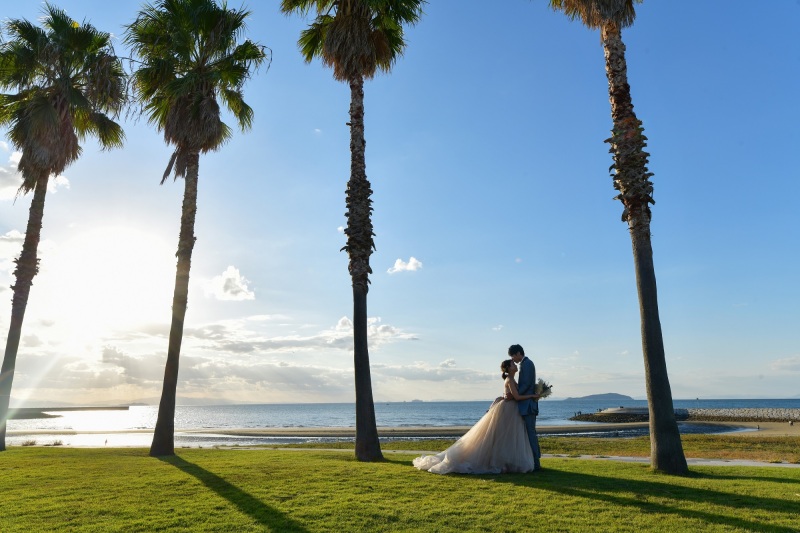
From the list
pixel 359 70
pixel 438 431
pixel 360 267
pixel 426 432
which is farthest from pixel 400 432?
pixel 359 70

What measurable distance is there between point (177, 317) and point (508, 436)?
1233 cm

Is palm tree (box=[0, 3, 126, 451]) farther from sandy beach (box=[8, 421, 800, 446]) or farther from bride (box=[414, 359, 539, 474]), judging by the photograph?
sandy beach (box=[8, 421, 800, 446])

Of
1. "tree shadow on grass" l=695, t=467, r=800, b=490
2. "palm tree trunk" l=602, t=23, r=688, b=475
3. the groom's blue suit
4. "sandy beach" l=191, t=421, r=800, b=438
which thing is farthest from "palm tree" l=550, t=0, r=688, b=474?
"sandy beach" l=191, t=421, r=800, b=438

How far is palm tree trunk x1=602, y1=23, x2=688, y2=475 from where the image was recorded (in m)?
13.1

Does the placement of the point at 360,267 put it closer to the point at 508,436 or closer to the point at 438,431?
the point at 508,436

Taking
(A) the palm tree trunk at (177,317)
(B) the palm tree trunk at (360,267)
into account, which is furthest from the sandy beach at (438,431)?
(B) the palm tree trunk at (360,267)

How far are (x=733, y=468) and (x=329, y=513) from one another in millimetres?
10685

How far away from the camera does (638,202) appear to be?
46.3 feet

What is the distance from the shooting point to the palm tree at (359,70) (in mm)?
17062

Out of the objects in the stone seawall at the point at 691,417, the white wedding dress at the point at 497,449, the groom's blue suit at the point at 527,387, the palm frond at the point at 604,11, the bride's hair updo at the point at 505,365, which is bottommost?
the stone seawall at the point at 691,417

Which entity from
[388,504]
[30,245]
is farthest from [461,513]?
[30,245]

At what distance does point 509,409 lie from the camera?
41.2 feet

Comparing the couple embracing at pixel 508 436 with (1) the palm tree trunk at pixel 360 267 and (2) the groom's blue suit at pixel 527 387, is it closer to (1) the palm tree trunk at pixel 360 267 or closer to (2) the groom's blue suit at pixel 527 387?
(2) the groom's blue suit at pixel 527 387

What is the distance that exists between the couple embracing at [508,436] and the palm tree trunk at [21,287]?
57.7ft
